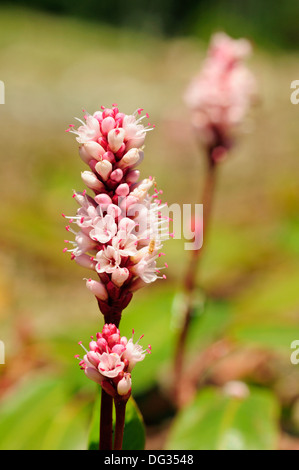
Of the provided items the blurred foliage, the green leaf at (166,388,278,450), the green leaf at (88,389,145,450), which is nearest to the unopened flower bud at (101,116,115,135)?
the green leaf at (88,389,145,450)

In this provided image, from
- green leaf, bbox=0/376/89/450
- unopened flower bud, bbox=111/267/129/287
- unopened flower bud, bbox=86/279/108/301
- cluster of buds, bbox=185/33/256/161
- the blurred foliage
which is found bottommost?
green leaf, bbox=0/376/89/450

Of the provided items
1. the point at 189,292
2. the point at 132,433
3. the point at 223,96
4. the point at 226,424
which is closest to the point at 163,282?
the point at 189,292

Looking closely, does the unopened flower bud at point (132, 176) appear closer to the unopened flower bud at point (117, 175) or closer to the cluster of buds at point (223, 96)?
the unopened flower bud at point (117, 175)

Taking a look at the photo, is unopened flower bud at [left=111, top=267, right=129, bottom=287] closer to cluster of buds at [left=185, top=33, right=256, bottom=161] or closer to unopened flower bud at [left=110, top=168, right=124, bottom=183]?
unopened flower bud at [left=110, top=168, right=124, bottom=183]

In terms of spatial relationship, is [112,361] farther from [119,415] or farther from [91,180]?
[91,180]

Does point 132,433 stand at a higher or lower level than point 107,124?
lower
